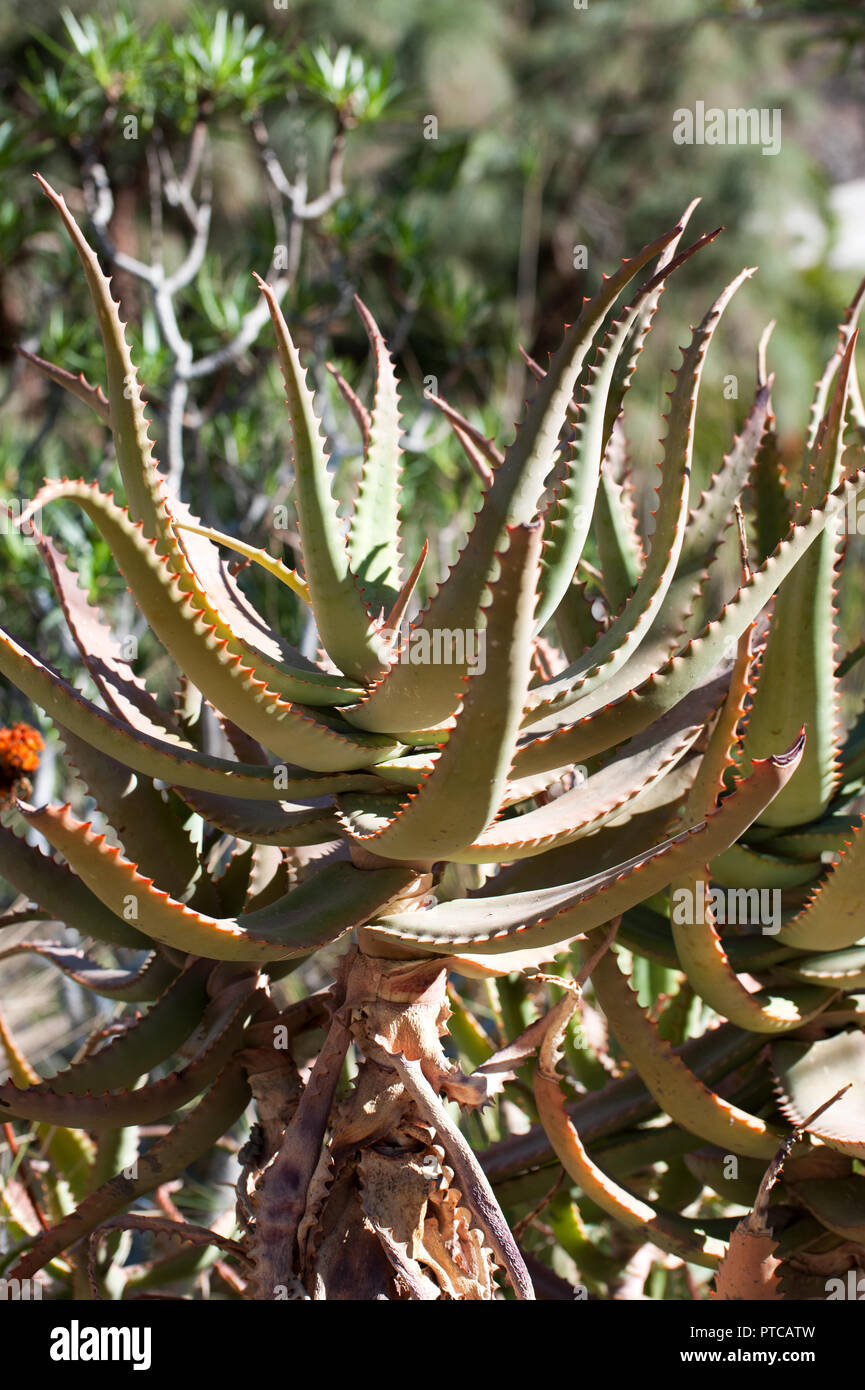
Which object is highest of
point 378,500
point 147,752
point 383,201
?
point 383,201

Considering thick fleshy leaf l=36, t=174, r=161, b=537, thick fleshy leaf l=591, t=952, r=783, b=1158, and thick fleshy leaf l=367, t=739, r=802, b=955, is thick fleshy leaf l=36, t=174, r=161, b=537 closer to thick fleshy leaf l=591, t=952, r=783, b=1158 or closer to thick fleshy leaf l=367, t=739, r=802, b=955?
thick fleshy leaf l=367, t=739, r=802, b=955

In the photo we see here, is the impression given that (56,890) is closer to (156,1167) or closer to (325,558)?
(156,1167)

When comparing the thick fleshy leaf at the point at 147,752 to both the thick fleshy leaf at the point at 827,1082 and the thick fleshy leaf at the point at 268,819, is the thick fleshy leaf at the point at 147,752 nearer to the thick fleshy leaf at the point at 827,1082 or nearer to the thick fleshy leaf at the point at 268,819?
the thick fleshy leaf at the point at 268,819

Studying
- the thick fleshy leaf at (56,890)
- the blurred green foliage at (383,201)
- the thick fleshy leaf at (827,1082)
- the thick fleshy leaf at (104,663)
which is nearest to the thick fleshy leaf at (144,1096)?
the thick fleshy leaf at (56,890)

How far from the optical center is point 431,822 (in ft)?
2.11

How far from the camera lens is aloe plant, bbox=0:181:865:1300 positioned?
661mm

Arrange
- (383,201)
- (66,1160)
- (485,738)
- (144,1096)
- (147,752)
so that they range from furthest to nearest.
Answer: (383,201), (66,1160), (144,1096), (147,752), (485,738)

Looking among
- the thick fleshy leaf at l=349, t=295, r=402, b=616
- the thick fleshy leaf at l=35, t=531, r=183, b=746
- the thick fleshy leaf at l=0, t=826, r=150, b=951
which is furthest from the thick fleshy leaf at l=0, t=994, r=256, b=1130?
the thick fleshy leaf at l=349, t=295, r=402, b=616

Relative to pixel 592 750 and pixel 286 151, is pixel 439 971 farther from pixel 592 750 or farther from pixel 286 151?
pixel 286 151

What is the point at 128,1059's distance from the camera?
2.79ft

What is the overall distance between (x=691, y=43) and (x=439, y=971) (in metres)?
6.46

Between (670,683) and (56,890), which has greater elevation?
(670,683)

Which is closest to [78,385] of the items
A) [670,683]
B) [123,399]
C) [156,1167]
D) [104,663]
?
[123,399]

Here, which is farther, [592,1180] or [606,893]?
[592,1180]
